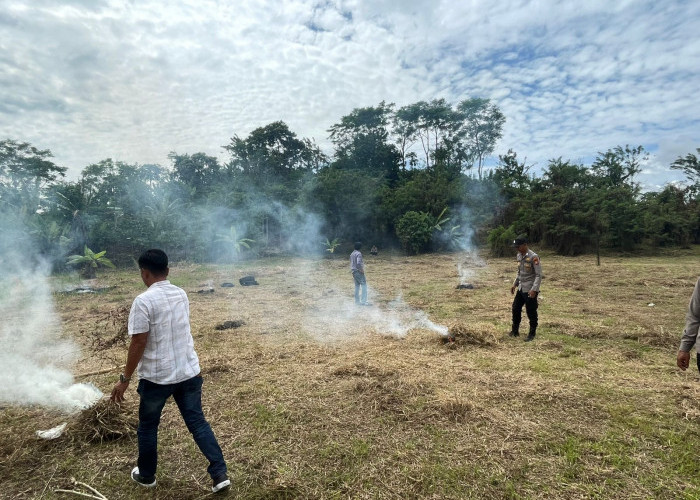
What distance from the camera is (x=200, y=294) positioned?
40.2 feet

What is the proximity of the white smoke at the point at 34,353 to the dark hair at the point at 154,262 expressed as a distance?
2.22m

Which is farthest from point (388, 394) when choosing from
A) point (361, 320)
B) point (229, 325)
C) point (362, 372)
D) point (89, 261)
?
point (89, 261)

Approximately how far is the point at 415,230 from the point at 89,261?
17786 millimetres

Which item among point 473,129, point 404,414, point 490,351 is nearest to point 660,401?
point 490,351

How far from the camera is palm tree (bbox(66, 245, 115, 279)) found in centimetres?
1764

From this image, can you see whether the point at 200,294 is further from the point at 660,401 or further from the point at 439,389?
the point at 660,401

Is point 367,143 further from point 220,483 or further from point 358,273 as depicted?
point 220,483

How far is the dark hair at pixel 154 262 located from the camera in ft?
9.07

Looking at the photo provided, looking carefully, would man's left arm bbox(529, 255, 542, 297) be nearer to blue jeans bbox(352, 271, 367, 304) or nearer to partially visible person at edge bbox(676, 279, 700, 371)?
partially visible person at edge bbox(676, 279, 700, 371)

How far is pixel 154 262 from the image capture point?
9.14 ft

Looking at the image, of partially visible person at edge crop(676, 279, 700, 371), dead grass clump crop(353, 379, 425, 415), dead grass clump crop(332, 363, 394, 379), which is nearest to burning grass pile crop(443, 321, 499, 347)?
dead grass clump crop(332, 363, 394, 379)

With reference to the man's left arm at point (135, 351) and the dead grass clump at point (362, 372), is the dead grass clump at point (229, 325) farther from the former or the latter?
the man's left arm at point (135, 351)

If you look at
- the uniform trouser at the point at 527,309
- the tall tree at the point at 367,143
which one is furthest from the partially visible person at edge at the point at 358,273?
the tall tree at the point at 367,143

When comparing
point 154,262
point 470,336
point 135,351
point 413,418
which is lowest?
point 413,418
